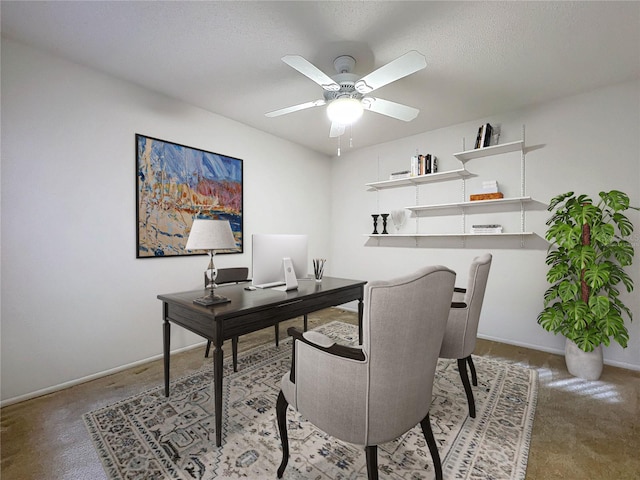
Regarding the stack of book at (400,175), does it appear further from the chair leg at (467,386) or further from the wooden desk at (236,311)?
the chair leg at (467,386)

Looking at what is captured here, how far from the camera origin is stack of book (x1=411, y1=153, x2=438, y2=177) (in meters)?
3.71

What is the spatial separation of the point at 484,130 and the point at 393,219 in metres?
1.58

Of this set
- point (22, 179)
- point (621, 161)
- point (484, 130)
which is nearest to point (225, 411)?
point (22, 179)

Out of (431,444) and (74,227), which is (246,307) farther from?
(74,227)

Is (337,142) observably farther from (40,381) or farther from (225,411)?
(40,381)

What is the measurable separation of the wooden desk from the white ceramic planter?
2.05 m

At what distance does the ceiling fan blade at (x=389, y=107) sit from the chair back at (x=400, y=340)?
159 centimetres

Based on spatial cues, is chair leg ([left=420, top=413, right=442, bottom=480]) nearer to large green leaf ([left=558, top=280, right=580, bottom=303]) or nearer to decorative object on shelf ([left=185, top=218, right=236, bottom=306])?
decorative object on shelf ([left=185, top=218, right=236, bottom=306])

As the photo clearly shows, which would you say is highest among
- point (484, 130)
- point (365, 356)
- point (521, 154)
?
point (484, 130)

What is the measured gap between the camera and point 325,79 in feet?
6.50

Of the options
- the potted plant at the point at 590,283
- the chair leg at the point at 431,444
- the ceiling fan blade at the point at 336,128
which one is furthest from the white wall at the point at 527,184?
the chair leg at the point at 431,444

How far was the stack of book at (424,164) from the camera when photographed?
12.2 ft

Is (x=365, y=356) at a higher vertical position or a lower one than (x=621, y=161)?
lower

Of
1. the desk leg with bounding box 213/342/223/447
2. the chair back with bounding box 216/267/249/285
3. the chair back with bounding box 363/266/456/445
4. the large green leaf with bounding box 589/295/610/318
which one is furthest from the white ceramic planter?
the chair back with bounding box 216/267/249/285
